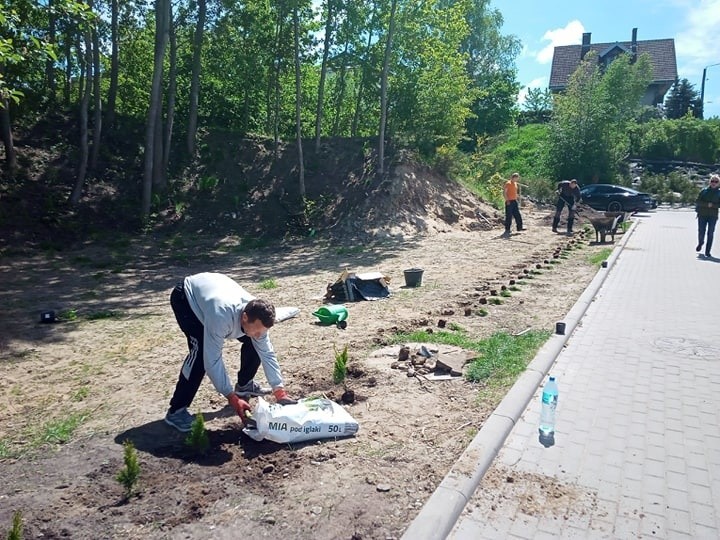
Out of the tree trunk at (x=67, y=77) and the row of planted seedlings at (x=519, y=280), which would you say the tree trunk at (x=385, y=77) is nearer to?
the row of planted seedlings at (x=519, y=280)

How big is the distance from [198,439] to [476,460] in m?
2.08

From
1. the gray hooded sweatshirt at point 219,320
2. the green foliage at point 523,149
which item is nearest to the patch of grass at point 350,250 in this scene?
the gray hooded sweatshirt at point 219,320

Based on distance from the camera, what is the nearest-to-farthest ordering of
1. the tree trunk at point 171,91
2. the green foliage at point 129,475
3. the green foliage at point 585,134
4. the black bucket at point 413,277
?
the green foliage at point 129,475 < the black bucket at point 413,277 < the tree trunk at point 171,91 < the green foliage at point 585,134

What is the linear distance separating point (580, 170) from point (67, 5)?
100 feet

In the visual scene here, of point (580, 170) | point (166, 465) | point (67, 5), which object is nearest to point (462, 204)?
point (580, 170)

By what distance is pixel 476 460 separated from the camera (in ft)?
13.0

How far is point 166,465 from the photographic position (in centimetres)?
405

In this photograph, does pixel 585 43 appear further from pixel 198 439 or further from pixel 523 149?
pixel 198 439

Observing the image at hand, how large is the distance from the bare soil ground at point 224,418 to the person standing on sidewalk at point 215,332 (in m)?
0.33

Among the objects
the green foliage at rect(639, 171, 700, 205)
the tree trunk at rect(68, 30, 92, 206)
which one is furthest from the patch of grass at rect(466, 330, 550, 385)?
the green foliage at rect(639, 171, 700, 205)

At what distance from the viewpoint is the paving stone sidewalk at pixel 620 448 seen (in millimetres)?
3396

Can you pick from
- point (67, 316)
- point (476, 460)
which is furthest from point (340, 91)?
point (476, 460)

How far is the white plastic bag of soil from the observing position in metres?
4.26

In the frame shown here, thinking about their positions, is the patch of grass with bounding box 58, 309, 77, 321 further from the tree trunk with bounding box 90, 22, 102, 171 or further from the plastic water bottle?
the tree trunk with bounding box 90, 22, 102, 171
